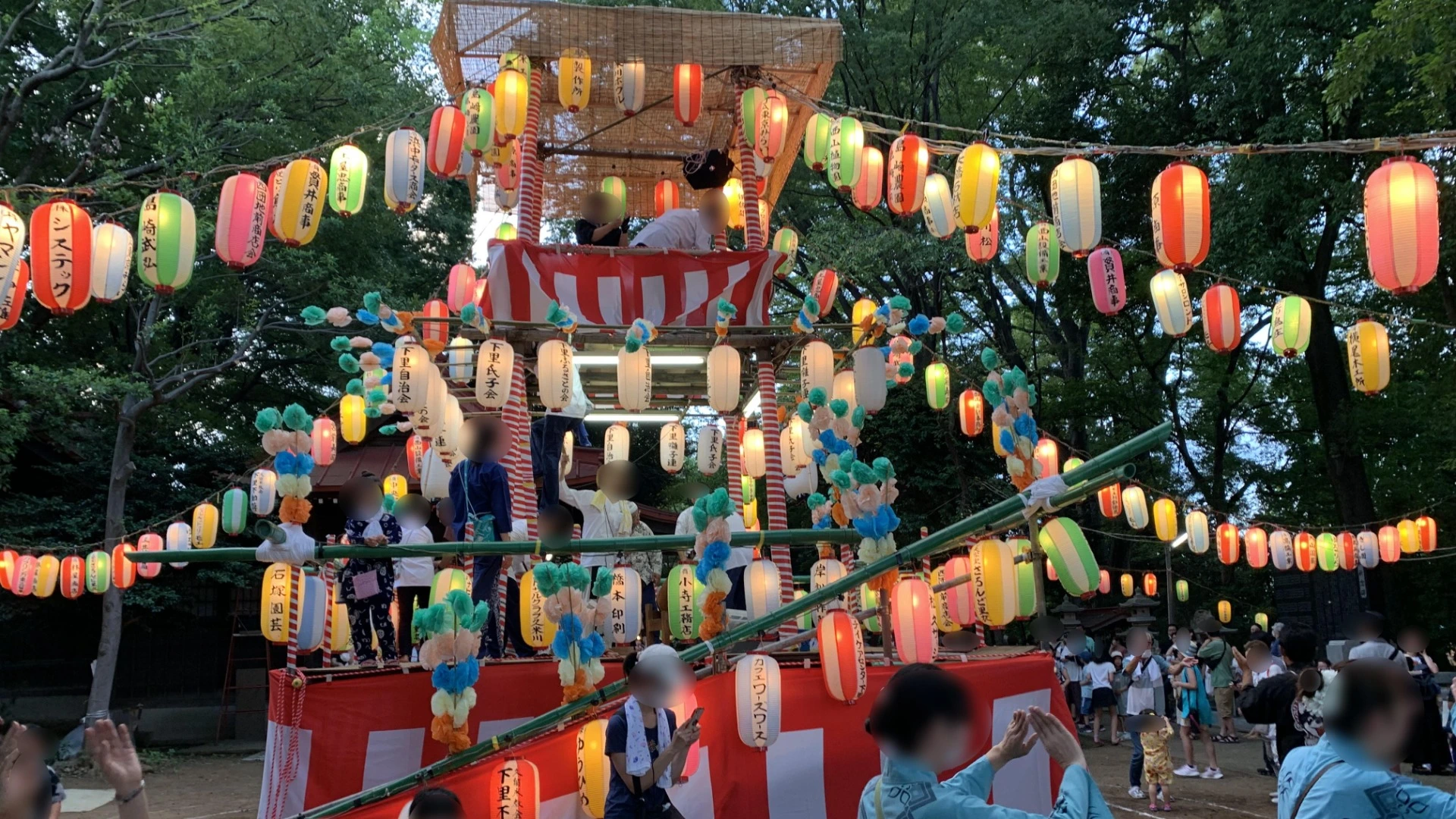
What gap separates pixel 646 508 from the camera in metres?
19.6

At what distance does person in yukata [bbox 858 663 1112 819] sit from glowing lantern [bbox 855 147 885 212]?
24.6ft

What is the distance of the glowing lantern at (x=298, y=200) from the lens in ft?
28.1

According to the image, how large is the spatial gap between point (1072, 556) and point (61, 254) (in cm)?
799

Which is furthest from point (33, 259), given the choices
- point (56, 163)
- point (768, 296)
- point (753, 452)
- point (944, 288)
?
point (944, 288)

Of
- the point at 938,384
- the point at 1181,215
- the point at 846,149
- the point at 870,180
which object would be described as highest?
the point at 846,149

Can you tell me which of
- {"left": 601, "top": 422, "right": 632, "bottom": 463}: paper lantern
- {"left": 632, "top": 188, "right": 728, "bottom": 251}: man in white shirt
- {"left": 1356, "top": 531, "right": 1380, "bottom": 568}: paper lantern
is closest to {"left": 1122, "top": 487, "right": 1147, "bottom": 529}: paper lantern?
{"left": 1356, "top": 531, "right": 1380, "bottom": 568}: paper lantern

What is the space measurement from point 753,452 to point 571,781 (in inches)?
229

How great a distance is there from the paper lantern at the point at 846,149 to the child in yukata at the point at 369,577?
510cm

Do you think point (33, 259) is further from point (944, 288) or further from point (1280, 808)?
point (944, 288)

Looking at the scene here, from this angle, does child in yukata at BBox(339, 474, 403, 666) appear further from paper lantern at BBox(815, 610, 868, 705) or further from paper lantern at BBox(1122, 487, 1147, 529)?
paper lantern at BBox(1122, 487, 1147, 529)

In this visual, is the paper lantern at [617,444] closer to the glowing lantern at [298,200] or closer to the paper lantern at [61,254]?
the glowing lantern at [298,200]

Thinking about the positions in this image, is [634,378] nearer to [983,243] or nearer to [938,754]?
[983,243]

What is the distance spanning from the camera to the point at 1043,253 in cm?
1123

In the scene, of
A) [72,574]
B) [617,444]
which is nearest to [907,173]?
[617,444]
